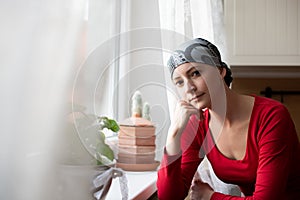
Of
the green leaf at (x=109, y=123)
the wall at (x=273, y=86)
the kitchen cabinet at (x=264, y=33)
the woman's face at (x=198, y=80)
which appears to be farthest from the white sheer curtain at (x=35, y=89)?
the wall at (x=273, y=86)

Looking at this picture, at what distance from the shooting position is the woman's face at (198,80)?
1.20 meters

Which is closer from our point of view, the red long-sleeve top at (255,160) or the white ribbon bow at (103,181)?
the white ribbon bow at (103,181)

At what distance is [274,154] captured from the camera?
1.21 metres

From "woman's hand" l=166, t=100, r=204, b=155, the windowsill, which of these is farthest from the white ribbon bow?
"woman's hand" l=166, t=100, r=204, b=155

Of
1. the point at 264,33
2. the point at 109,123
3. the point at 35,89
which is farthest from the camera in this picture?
the point at 264,33

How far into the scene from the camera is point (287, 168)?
4.05 ft

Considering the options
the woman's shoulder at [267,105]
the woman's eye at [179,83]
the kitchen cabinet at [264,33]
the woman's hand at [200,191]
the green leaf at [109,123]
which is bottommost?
the woman's hand at [200,191]

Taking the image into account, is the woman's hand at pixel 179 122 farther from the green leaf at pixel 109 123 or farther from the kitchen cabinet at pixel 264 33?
the kitchen cabinet at pixel 264 33

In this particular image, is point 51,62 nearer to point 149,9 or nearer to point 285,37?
point 149,9

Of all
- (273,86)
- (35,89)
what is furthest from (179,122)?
(273,86)

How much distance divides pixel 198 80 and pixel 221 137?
0.31 meters

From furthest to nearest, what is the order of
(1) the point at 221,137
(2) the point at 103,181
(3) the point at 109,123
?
(1) the point at 221,137, (3) the point at 109,123, (2) the point at 103,181

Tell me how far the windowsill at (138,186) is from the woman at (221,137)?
56 mm

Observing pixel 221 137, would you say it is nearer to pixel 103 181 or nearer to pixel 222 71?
pixel 222 71
